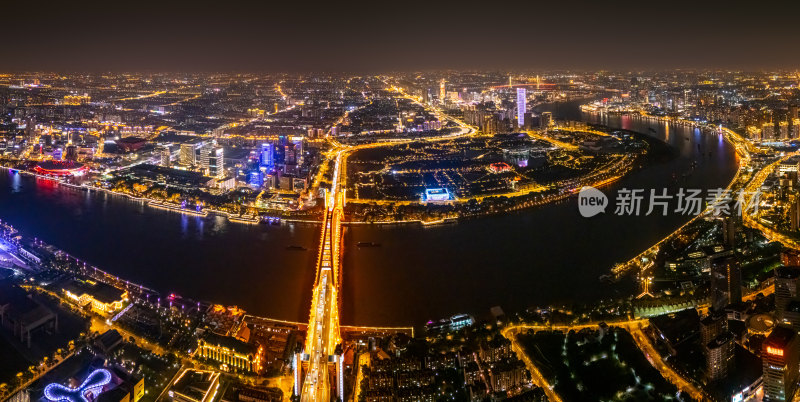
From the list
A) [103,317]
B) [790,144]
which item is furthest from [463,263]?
[790,144]

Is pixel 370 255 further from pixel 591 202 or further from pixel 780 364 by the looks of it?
pixel 780 364

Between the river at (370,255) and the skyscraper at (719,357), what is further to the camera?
the river at (370,255)

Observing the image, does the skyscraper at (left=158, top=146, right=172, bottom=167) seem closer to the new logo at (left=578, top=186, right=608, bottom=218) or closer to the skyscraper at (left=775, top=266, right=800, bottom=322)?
the new logo at (left=578, top=186, right=608, bottom=218)

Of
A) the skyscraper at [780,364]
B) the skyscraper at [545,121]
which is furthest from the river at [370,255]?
the skyscraper at [545,121]

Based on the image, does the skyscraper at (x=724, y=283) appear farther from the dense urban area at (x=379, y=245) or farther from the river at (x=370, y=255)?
the river at (x=370, y=255)

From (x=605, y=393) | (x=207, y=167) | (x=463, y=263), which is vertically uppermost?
(x=207, y=167)

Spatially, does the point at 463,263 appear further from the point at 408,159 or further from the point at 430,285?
the point at 408,159

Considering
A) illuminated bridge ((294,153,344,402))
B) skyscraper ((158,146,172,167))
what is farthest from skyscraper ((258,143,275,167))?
illuminated bridge ((294,153,344,402))
